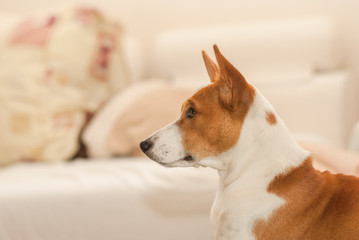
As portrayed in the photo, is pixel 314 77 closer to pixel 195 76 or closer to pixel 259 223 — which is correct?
pixel 195 76

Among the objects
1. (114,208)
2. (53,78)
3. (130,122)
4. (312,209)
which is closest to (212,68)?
(312,209)

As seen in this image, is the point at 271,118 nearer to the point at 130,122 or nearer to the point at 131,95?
the point at 130,122

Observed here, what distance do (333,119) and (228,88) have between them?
3.66ft

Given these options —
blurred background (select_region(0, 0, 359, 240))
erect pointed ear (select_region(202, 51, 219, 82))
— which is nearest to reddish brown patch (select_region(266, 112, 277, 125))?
erect pointed ear (select_region(202, 51, 219, 82))

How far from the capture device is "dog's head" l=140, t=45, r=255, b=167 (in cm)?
77

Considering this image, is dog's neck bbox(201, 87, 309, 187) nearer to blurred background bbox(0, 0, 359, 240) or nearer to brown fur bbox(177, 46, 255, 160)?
brown fur bbox(177, 46, 255, 160)

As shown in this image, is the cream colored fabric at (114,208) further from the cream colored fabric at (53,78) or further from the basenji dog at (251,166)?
the basenji dog at (251,166)

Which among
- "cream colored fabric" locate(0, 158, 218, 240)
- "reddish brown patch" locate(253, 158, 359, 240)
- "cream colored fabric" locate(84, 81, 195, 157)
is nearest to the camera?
"reddish brown patch" locate(253, 158, 359, 240)

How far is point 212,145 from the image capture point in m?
0.79

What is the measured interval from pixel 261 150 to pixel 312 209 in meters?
0.13

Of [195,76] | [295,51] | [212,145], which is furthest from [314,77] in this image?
[212,145]

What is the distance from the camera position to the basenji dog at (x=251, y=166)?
725 mm

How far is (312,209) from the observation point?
735mm

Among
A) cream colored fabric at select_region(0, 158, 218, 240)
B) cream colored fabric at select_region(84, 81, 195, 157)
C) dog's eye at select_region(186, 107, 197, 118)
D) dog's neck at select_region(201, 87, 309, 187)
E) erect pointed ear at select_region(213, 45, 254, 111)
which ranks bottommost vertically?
cream colored fabric at select_region(0, 158, 218, 240)
